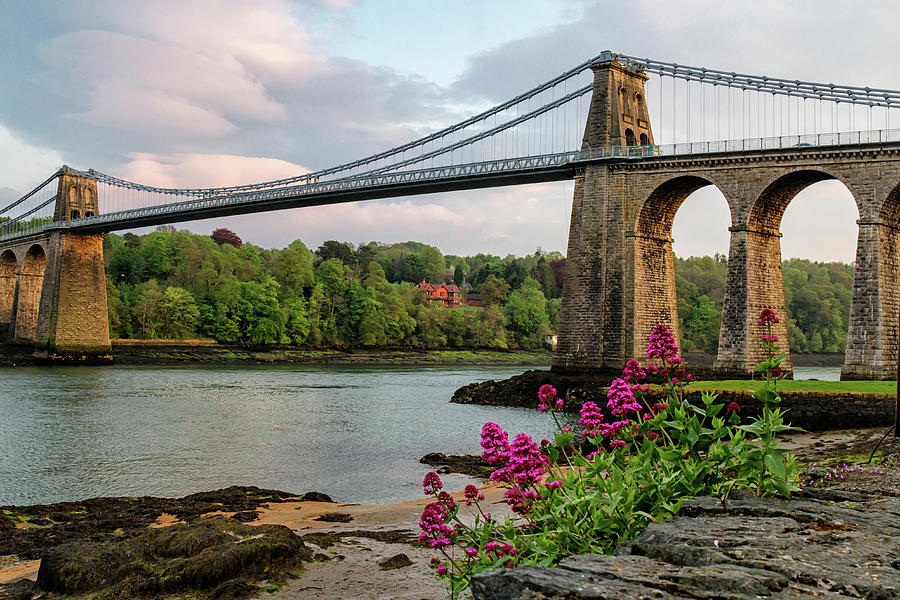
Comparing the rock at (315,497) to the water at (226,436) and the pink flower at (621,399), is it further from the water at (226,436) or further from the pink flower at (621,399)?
the pink flower at (621,399)

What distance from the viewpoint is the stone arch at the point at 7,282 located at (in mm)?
66312

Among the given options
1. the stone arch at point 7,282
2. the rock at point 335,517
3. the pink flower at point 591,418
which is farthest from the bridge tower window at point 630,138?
the stone arch at point 7,282

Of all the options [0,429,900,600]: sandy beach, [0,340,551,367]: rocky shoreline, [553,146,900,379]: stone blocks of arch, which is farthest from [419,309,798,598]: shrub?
[0,340,551,367]: rocky shoreline

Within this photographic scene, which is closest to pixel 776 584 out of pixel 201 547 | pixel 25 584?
pixel 201 547

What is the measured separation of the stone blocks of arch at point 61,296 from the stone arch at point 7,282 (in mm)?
2551

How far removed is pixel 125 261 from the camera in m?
77.9

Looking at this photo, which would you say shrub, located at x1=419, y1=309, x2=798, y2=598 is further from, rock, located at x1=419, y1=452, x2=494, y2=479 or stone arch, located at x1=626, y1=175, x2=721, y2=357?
stone arch, located at x1=626, y1=175, x2=721, y2=357

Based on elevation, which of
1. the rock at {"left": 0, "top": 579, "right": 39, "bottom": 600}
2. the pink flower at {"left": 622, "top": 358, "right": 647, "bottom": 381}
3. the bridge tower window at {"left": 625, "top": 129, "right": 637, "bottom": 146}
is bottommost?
the rock at {"left": 0, "top": 579, "right": 39, "bottom": 600}

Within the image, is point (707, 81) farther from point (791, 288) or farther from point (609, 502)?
point (791, 288)

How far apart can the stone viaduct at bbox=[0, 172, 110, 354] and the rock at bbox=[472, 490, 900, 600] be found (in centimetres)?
5814

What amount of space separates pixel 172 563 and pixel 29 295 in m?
63.8

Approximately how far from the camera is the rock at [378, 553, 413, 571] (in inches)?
268

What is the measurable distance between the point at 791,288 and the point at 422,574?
79.3m

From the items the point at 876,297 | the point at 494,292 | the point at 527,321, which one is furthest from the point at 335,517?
the point at 494,292
